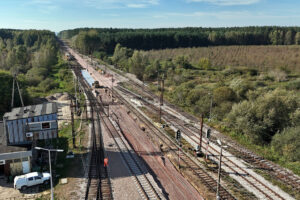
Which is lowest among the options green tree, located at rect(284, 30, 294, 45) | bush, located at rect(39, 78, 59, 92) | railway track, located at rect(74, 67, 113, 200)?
railway track, located at rect(74, 67, 113, 200)

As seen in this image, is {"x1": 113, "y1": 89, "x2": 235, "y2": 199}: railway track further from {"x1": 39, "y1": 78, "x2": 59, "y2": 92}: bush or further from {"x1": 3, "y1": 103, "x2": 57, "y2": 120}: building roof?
{"x1": 39, "y1": 78, "x2": 59, "y2": 92}: bush

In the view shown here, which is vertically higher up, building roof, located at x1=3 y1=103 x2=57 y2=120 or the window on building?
building roof, located at x1=3 y1=103 x2=57 y2=120

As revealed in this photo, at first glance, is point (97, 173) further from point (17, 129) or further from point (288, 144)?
point (288, 144)

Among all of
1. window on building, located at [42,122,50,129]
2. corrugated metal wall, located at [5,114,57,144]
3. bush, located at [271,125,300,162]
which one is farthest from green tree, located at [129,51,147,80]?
bush, located at [271,125,300,162]

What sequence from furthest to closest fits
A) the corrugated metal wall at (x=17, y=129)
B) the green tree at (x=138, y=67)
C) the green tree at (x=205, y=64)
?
the green tree at (x=205, y=64), the green tree at (x=138, y=67), the corrugated metal wall at (x=17, y=129)

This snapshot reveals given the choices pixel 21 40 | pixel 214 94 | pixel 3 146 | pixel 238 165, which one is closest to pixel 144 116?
pixel 214 94

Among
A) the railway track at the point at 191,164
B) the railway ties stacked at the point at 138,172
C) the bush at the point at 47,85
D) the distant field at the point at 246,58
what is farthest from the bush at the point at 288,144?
the bush at the point at 47,85

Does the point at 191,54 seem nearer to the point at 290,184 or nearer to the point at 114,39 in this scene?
the point at 114,39

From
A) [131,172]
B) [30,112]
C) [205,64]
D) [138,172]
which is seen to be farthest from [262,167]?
[205,64]

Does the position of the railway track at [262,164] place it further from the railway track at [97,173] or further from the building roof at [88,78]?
the building roof at [88,78]

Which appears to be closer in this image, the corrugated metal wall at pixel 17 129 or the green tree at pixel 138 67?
the corrugated metal wall at pixel 17 129

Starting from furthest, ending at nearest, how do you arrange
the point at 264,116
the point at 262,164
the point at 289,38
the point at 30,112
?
1. the point at 289,38
2. the point at 264,116
3. the point at 30,112
4. the point at 262,164
